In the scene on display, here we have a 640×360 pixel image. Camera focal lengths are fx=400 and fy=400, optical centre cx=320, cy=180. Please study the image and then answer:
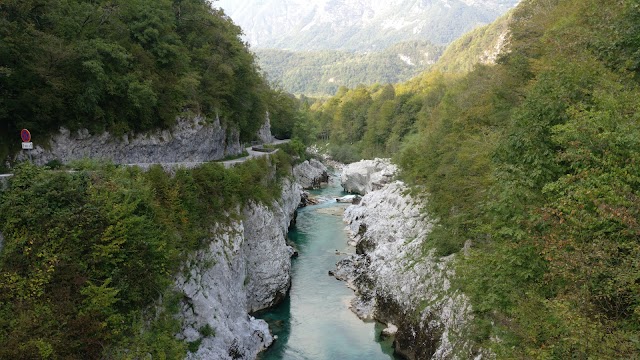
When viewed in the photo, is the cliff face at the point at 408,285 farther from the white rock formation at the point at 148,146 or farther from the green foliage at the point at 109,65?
the green foliage at the point at 109,65

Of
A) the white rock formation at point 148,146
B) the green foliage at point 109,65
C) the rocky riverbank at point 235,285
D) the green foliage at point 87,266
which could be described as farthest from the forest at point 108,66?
the rocky riverbank at point 235,285

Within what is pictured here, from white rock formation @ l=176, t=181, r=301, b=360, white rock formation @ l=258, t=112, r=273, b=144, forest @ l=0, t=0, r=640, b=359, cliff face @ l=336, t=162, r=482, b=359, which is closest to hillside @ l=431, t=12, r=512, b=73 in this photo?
white rock formation @ l=258, t=112, r=273, b=144

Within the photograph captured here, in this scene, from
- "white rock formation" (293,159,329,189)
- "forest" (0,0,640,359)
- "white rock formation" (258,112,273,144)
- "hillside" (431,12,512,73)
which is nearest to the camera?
"forest" (0,0,640,359)

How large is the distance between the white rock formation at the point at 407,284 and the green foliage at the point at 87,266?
1046 centimetres

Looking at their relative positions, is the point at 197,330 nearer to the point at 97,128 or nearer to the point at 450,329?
the point at 450,329

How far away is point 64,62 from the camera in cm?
1828

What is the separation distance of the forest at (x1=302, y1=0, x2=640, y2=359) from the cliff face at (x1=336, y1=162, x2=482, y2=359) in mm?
1095

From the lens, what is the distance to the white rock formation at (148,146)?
18719 mm

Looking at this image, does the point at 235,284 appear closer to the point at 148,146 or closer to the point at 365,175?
the point at 148,146

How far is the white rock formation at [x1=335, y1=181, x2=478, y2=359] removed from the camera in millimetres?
16844

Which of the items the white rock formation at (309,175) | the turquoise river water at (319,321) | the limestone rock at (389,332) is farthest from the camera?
the white rock formation at (309,175)

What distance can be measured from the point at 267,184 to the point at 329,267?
25.0 ft

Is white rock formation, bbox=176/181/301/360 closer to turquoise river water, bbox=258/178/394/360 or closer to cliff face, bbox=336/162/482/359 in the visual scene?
turquoise river water, bbox=258/178/394/360

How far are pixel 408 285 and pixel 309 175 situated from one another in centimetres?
4075
